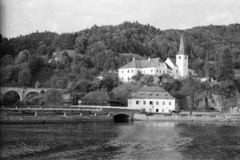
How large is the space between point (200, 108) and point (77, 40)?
3768 inches

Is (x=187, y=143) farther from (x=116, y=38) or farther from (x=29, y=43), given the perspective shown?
(x=29, y=43)

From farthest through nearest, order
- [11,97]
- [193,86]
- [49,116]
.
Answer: [11,97]
[193,86]
[49,116]

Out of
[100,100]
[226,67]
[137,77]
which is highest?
[226,67]

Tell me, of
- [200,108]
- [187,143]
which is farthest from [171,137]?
[200,108]

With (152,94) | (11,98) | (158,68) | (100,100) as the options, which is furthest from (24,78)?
(152,94)

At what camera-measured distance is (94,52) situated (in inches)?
5994

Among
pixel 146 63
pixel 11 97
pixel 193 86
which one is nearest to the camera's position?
pixel 193 86

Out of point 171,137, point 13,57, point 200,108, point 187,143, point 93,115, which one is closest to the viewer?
point 187,143

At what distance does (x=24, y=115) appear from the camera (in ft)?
194

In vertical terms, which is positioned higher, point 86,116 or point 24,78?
point 24,78

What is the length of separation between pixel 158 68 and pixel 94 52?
181 feet

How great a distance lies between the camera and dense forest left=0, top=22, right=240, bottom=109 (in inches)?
4520

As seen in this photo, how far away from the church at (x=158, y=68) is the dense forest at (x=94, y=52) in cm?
491

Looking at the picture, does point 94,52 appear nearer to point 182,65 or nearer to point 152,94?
point 182,65
